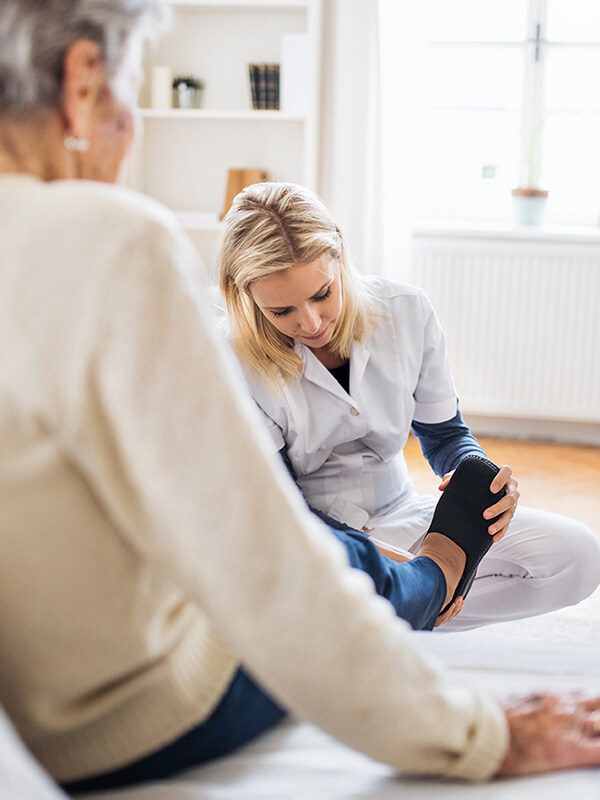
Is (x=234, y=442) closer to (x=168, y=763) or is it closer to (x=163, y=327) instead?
(x=163, y=327)

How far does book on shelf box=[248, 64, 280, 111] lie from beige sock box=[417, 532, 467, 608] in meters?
2.61

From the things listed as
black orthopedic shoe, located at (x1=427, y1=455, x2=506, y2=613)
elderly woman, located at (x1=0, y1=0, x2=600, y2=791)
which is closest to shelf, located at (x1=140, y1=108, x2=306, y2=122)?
black orthopedic shoe, located at (x1=427, y1=455, x2=506, y2=613)

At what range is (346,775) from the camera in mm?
729

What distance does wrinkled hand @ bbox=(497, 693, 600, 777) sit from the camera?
70 cm

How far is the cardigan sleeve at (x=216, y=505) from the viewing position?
0.56 m

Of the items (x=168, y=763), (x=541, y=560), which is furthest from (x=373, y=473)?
(x=168, y=763)

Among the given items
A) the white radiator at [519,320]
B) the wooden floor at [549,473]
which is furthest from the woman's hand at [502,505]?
the white radiator at [519,320]

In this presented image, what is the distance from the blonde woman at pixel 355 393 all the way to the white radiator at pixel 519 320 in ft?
6.15

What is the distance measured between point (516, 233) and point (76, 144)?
3.03m

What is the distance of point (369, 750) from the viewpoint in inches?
25.2

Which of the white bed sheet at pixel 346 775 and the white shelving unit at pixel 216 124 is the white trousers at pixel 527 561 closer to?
the white bed sheet at pixel 346 775

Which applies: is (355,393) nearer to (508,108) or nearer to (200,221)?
(200,221)

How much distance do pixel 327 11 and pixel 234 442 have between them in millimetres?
3332

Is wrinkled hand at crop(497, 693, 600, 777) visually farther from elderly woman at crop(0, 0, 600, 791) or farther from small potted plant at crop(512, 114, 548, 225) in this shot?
small potted plant at crop(512, 114, 548, 225)
